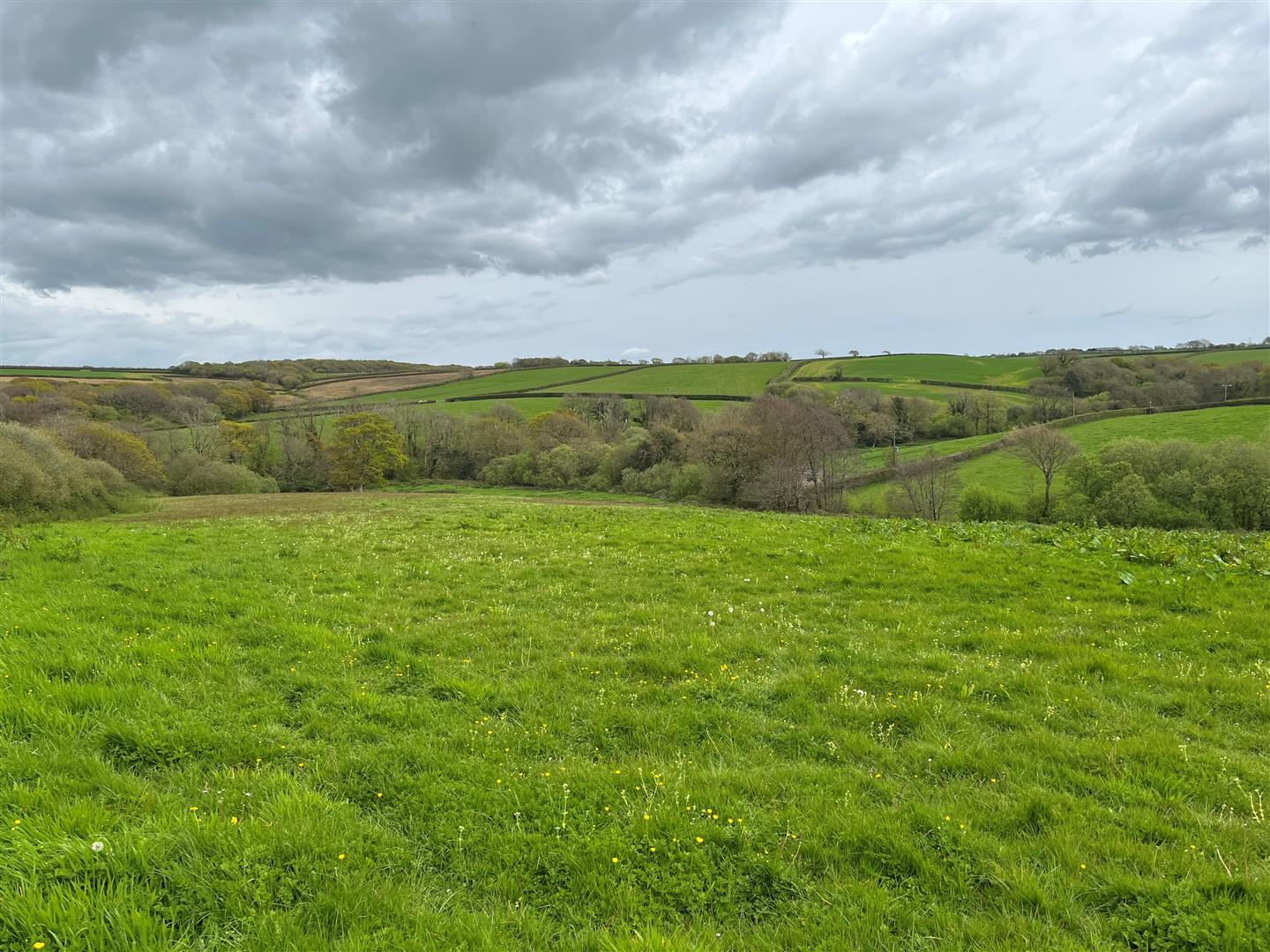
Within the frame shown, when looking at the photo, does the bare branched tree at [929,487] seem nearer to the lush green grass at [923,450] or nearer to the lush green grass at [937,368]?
the lush green grass at [923,450]

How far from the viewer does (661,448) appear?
66.4 m

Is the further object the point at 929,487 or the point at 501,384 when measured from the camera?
the point at 501,384

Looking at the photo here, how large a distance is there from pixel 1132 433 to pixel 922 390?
37934 millimetres

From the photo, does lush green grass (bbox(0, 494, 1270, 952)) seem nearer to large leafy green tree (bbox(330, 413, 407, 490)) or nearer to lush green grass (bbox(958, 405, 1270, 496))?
lush green grass (bbox(958, 405, 1270, 496))

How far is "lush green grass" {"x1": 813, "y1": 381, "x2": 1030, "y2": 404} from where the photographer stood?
3688 inches

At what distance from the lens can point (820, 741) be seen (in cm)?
617

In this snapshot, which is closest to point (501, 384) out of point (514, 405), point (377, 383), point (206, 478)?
point (514, 405)

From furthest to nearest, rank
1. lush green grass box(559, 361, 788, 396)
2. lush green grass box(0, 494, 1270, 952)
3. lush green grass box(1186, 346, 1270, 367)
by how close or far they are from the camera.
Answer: lush green grass box(559, 361, 788, 396) < lush green grass box(1186, 346, 1270, 367) < lush green grass box(0, 494, 1270, 952)

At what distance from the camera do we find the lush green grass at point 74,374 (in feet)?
349

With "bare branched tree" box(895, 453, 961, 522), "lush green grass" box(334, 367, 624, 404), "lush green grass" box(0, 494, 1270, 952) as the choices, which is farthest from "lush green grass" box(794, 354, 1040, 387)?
"lush green grass" box(0, 494, 1270, 952)

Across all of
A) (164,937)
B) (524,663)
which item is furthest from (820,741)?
(164,937)

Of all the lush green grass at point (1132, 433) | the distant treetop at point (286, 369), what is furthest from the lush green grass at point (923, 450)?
the distant treetop at point (286, 369)

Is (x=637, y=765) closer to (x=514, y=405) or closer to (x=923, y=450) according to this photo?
(x=923, y=450)

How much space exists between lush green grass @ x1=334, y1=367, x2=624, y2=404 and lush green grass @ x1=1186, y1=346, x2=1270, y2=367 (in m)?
112
